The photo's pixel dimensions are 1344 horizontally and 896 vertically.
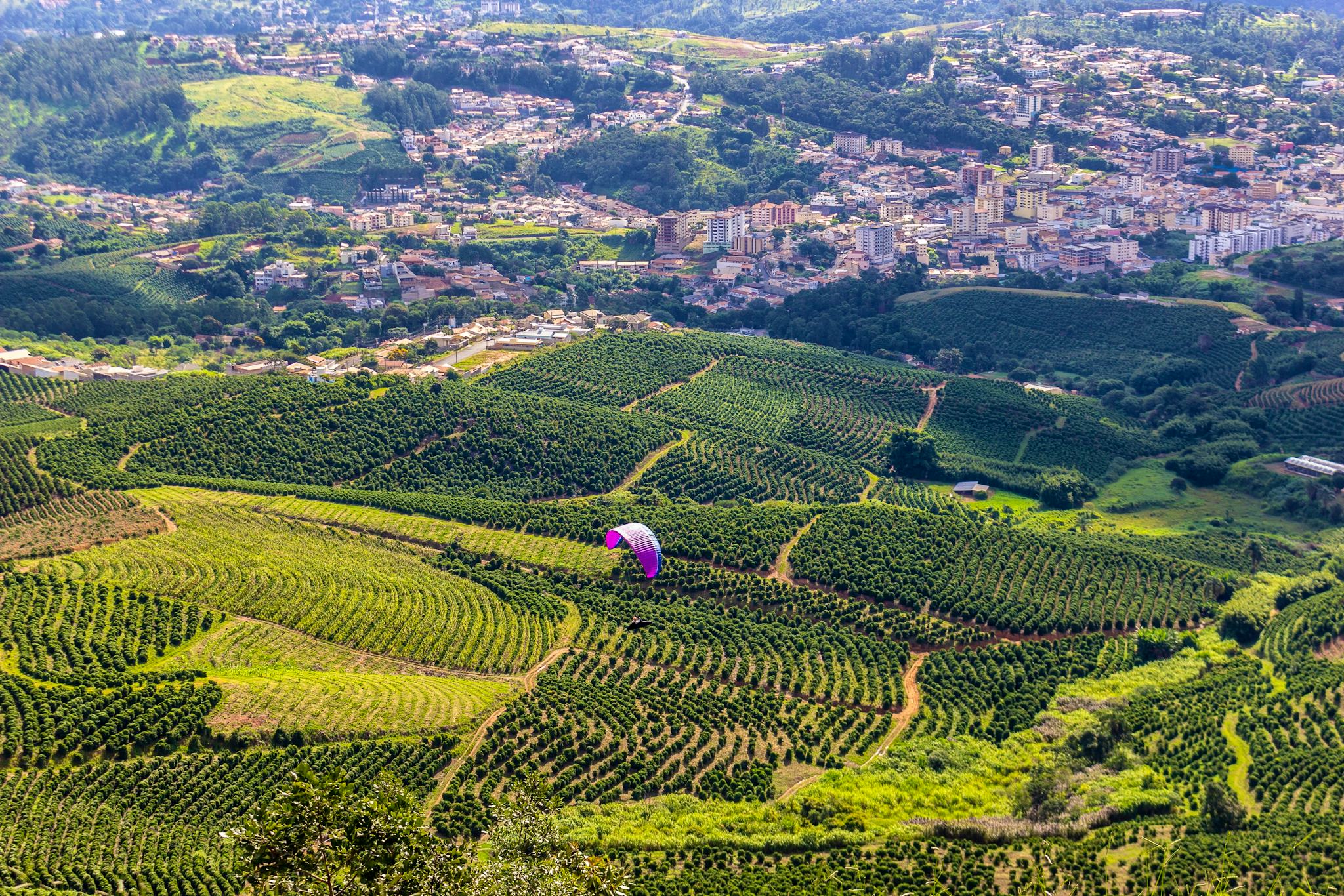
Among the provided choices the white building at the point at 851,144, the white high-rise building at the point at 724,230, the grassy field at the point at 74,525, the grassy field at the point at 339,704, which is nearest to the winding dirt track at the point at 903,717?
the grassy field at the point at 339,704

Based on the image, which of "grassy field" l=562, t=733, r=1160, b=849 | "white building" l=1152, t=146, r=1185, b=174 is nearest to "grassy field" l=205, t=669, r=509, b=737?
"grassy field" l=562, t=733, r=1160, b=849

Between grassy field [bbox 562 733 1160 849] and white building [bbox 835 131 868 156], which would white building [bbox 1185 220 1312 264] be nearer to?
white building [bbox 835 131 868 156]

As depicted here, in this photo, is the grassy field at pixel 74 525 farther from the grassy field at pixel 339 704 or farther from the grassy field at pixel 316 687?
the grassy field at pixel 339 704

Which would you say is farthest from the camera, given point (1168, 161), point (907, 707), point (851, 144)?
point (851, 144)

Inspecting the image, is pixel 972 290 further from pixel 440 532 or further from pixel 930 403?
pixel 440 532

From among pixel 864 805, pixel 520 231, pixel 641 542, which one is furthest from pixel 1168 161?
pixel 864 805

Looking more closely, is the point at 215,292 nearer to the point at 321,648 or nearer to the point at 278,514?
the point at 278,514
